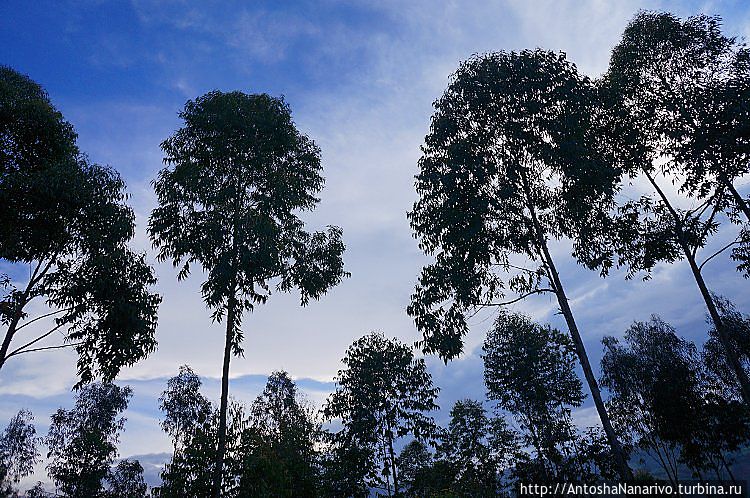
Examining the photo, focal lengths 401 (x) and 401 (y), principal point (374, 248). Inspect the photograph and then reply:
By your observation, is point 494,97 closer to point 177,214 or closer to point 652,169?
point 652,169

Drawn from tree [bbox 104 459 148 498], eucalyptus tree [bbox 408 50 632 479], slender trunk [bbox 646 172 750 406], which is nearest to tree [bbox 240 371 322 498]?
eucalyptus tree [bbox 408 50 632 479]

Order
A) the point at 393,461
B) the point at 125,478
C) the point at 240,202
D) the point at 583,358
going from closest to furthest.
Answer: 1. the point at 583,358
2. the point at 240,202
3. the point at 393,461
4. the point at 125,478

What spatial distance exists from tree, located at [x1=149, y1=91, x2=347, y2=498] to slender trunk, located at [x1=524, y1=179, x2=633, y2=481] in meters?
8.84

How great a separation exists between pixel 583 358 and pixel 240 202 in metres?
14.3

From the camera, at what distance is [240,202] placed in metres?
17.4

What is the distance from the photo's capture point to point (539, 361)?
28.9 metres

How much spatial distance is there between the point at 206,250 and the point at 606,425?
49.9 feet

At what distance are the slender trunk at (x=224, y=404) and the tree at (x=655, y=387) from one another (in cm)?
3061

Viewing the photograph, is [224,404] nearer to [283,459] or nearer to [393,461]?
[283,459]

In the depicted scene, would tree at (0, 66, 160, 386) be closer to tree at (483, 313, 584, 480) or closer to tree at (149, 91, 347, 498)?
tree at (149, 91, 347, 498)

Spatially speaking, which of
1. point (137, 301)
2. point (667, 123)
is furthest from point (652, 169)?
point (137, 301)

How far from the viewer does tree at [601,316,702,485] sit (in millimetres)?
29359

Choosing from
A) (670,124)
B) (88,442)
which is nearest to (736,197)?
(670,124)

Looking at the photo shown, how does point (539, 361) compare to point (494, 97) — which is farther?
point (539, 361)
